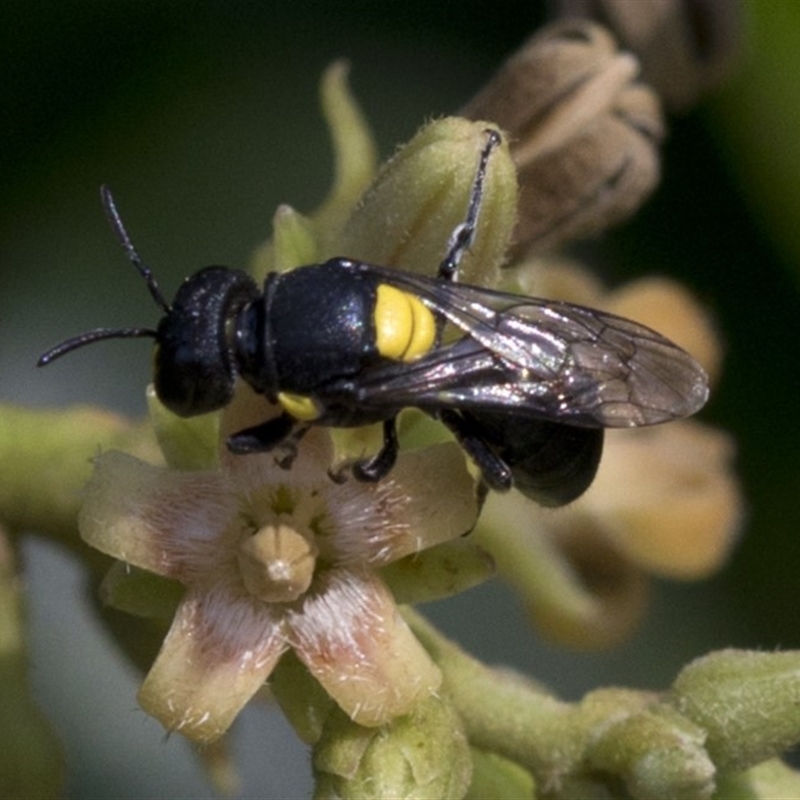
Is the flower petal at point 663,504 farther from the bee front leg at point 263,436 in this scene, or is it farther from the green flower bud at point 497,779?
the bee front leg at point 263,436

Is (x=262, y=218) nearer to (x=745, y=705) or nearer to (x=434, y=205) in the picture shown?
(x=434, y=205)

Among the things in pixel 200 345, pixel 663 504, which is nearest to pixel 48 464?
pixel 200 345

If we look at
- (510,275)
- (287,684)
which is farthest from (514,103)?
(287,684)

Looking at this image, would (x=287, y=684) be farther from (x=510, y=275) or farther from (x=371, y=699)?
(x=510, y=275)

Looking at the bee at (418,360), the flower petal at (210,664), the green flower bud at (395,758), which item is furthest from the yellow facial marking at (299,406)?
the green flower bud at (395,758)

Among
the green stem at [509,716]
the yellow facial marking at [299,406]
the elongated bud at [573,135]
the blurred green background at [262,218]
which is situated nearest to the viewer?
the yellow facial marking at [299,406]

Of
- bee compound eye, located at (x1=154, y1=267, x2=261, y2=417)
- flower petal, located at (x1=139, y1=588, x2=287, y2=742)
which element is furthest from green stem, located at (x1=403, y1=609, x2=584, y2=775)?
bee compound eye, located at (x1=154, y1=267, x2=261, y2=417)
